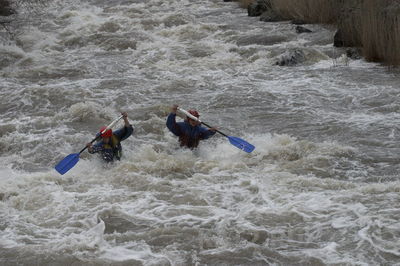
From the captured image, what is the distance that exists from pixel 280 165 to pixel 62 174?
2.70 meters

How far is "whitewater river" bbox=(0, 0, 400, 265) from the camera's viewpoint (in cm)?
570

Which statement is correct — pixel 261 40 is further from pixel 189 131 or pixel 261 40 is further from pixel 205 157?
pixel 205 157

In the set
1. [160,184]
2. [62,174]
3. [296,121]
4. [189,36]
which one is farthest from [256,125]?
[189,36]

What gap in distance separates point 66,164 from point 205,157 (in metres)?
1.82

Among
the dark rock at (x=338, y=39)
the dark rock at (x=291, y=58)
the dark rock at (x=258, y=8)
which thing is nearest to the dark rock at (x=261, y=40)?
the dark rock at (x=338, y=39)

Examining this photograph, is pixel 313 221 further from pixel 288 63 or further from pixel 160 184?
pixel 288 63

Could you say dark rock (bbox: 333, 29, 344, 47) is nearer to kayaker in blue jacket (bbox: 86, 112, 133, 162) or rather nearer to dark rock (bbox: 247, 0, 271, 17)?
dark rock (bbox: 247, 0, 271, 17)

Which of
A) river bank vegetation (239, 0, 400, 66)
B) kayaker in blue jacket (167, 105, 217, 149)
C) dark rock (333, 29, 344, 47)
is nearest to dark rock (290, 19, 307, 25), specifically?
river bank vegetation (239, 0, 400, 66)

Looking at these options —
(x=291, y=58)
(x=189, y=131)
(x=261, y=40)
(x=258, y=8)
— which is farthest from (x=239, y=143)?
(x=258, y=8)

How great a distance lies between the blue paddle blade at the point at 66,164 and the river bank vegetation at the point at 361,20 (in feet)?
21.6

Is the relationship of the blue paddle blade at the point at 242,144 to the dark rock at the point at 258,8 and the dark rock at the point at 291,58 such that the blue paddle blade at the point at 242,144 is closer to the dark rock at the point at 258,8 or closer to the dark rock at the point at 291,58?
the dark rock at the point at 291,58

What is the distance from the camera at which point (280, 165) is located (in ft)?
24.1

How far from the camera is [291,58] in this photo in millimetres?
12242

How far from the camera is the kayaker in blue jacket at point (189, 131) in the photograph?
7891 mm
